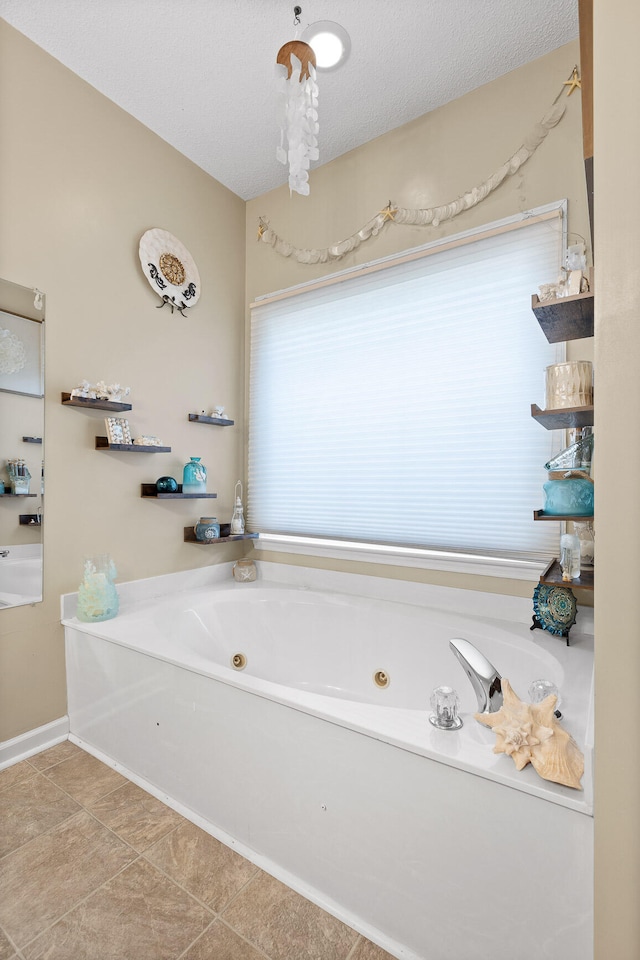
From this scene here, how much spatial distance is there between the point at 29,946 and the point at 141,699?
0.66 metres

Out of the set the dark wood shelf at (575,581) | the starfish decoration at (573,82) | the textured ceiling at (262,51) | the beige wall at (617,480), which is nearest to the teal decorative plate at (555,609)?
the dark wood shelf at (575,581)

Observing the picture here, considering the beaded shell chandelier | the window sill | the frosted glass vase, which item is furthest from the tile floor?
the beaded shell chandelier

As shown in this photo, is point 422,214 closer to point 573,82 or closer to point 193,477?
point 573,82

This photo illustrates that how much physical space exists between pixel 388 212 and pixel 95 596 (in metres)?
2.24

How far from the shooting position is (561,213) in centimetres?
188

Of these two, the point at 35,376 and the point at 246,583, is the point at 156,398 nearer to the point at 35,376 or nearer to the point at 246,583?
the point at 35,376

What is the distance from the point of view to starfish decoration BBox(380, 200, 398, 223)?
2326 mm

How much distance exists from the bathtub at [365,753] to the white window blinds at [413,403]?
37 cm

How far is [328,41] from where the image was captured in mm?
1830

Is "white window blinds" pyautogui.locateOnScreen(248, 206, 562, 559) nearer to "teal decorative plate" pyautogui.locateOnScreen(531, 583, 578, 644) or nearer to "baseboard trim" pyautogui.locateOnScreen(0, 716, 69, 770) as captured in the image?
"teal decorative plate" pyautogui.locateOnScreen(531, 583, 578, 644)

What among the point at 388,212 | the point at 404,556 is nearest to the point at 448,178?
the point at 388,212

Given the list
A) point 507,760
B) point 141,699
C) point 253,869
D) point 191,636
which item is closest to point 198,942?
point 253,869

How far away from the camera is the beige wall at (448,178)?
1.91 meters

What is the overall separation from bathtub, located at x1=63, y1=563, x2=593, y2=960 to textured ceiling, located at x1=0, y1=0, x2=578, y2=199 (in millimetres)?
2257
